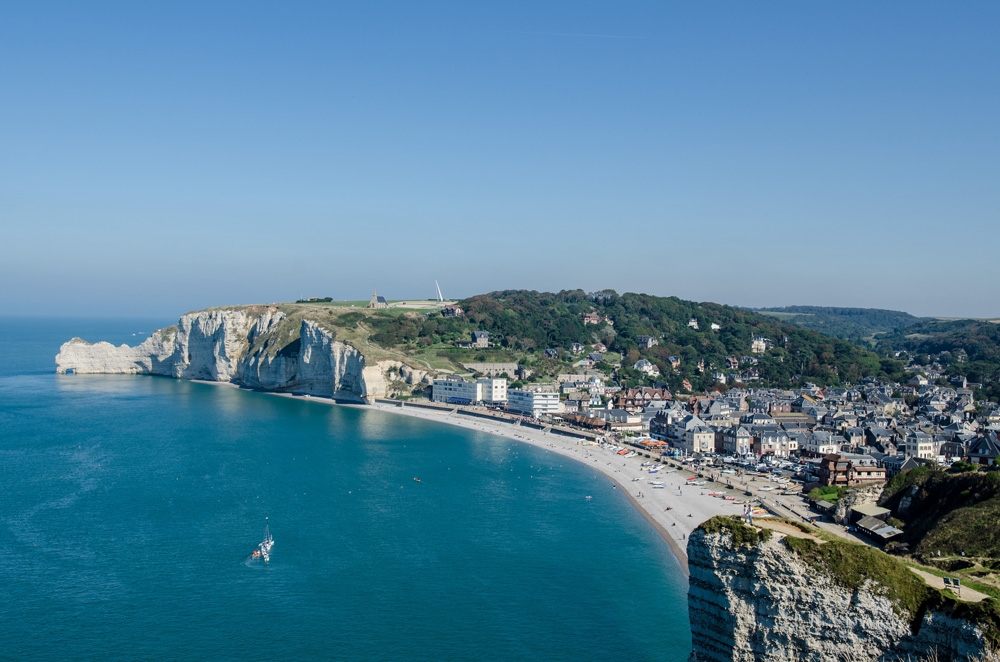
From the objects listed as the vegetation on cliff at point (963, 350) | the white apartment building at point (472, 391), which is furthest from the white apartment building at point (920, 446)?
the white apartment building at point (472, 391)

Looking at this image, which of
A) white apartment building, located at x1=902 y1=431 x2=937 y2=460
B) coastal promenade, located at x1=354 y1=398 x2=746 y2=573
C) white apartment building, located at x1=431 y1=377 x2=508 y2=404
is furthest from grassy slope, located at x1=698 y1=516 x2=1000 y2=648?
white apartment building, located at x1=431 y1=377 x2=508 y2=404

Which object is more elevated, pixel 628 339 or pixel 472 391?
pixel 628 339

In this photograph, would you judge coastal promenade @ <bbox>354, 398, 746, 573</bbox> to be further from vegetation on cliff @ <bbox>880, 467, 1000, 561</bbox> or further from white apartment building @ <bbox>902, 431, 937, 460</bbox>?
white apartment building @ <bbox>902, 431, 937, 460</bbox>

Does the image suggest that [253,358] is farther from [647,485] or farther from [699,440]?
[647,485]

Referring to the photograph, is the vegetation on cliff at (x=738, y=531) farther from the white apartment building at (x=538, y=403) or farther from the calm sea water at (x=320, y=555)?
the white apartment building at (x=538, y=403)

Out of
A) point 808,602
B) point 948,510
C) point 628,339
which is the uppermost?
point 628,339

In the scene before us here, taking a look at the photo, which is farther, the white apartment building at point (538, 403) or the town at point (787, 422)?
the white apartment building at point (538, 403)

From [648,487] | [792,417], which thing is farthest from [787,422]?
[648,487]
